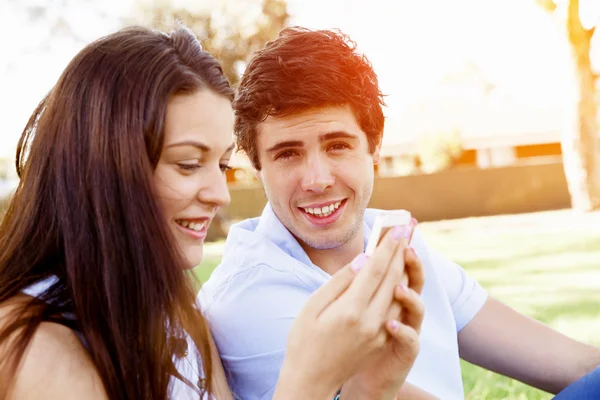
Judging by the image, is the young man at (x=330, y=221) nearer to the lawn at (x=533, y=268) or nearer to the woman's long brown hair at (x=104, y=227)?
the woman's long brown hair at (x=104, y=227)

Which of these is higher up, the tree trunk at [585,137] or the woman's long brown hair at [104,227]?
the woman's long brown hair at [104,227]

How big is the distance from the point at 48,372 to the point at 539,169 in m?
26.7

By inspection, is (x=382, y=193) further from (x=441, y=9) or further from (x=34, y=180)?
(x=34, y=180)

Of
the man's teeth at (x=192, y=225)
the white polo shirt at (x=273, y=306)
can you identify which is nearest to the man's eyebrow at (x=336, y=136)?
the white polo shirt at (x=273, y=306)

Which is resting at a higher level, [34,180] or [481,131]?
[34,180]

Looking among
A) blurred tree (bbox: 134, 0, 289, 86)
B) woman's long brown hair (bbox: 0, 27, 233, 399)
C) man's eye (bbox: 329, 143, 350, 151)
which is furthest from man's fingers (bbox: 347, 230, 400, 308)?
blurred tree (bbox: 134, 0, 289, 86)

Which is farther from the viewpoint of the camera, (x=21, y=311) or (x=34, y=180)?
(x=34, y=180)

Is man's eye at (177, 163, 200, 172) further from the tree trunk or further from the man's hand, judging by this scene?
the tree trunk

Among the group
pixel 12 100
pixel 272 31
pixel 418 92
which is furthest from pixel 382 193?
pixel 418 92

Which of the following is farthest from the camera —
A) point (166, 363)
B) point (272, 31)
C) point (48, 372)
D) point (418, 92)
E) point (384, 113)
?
point (418, 92)

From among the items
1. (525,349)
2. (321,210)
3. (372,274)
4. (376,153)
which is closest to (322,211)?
(321,210)

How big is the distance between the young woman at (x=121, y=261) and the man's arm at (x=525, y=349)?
4.13 ft

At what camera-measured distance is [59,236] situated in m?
2.04

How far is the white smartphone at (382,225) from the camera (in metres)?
1.99
